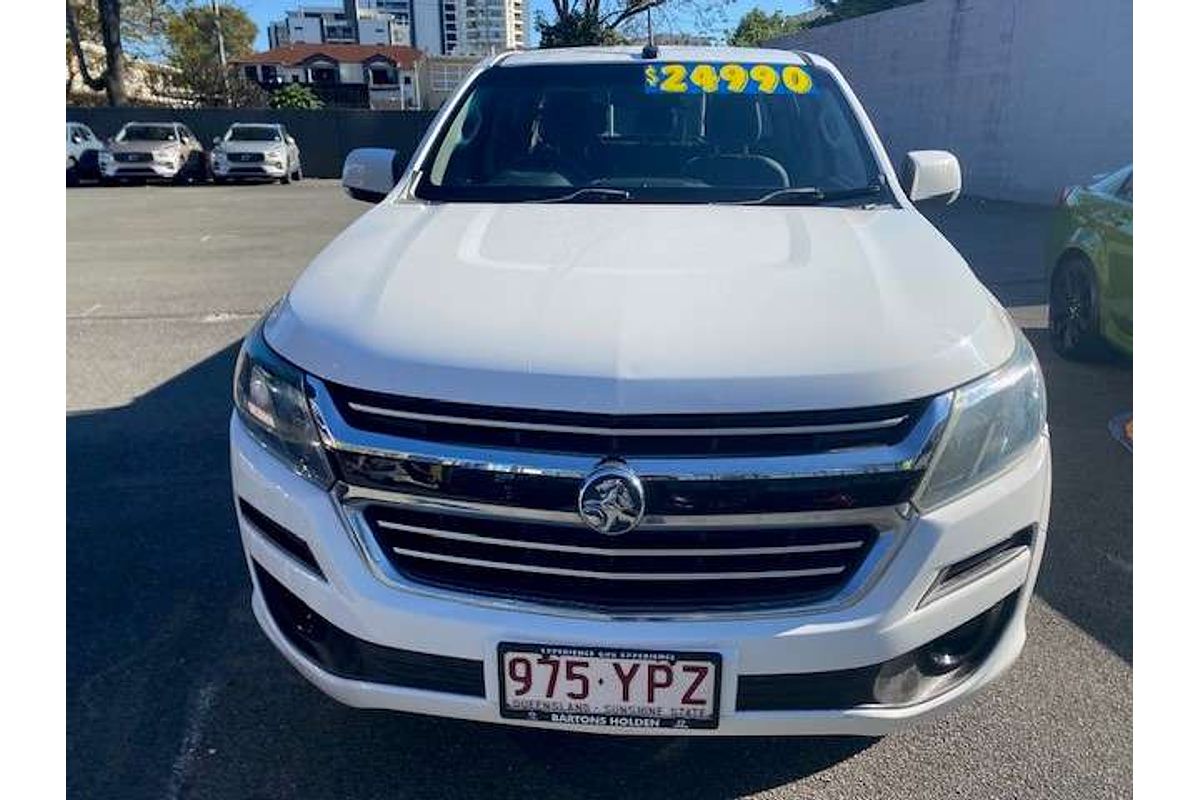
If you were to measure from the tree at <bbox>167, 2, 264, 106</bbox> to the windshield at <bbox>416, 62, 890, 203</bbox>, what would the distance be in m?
38.3

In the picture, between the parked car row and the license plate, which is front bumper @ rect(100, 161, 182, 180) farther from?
the license plate

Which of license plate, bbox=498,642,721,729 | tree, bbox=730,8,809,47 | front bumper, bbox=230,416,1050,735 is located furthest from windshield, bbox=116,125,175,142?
tree, bbox=730,8,809,47

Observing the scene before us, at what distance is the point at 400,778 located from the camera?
7.48ft

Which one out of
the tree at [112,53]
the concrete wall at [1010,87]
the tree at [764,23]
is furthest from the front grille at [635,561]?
the tree at [764,23]

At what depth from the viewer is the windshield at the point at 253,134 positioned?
23.4m

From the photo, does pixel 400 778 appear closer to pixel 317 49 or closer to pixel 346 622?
pixel 346 622

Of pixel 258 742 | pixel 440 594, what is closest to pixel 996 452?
pixel 440 594

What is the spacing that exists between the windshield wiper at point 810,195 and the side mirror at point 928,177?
459mm

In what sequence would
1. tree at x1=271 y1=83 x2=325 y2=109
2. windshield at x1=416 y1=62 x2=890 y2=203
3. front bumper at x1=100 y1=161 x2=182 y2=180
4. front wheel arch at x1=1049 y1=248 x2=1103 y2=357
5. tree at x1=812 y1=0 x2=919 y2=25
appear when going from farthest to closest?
1. tree at x1=271 y1=83 x2=325 y2=109
2. tree at x1=812 y1=0 x2=919 y2=25
3. front bumper at x1=100 y1=161 x2=182 y2=180
4. front wheel arch at x1=1049 y1=248 x2=1103 y2=357
5. windshield at x1=416 y1=62 x2=890 y2=203

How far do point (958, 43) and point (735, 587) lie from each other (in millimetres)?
18242

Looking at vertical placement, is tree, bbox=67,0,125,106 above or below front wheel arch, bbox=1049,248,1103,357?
above

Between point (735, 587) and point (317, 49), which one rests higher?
point (317, 49)

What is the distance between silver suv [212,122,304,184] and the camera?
22.6 m

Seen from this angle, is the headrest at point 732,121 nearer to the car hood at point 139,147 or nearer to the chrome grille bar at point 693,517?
the chrome grille bar at point 693,517
